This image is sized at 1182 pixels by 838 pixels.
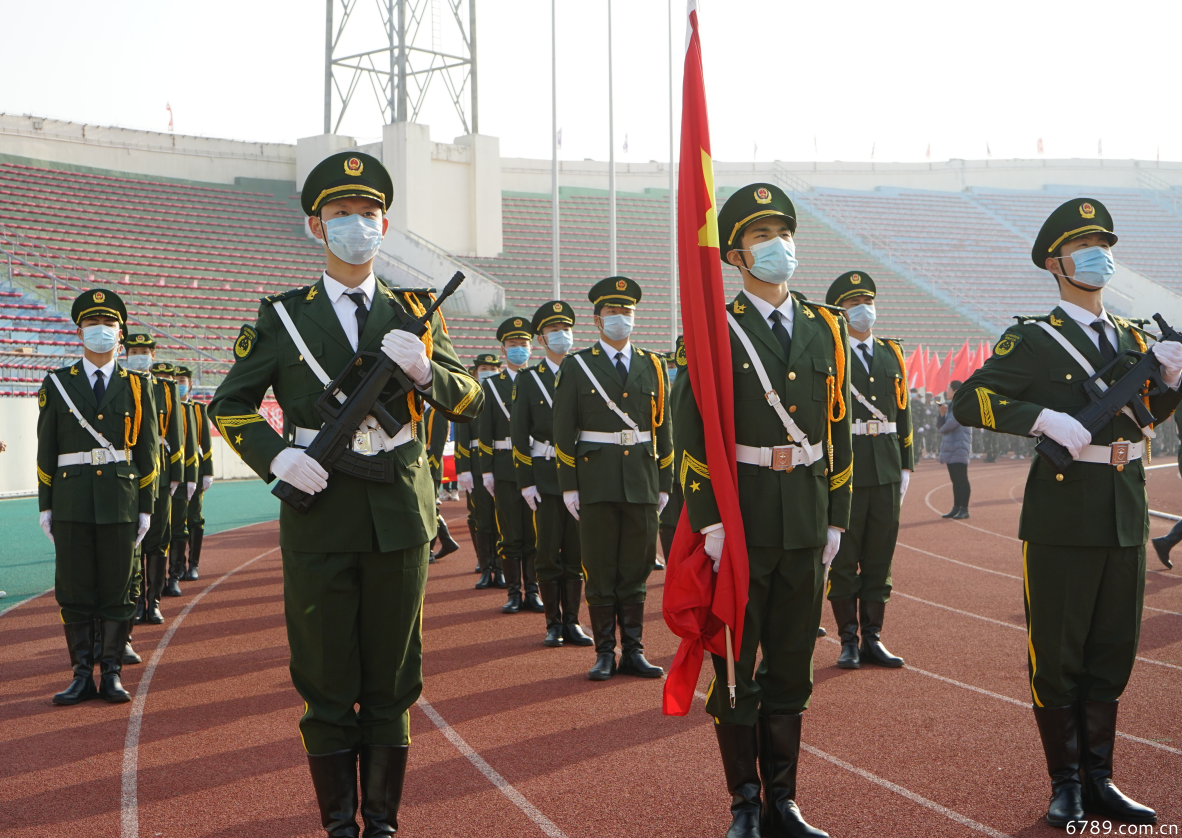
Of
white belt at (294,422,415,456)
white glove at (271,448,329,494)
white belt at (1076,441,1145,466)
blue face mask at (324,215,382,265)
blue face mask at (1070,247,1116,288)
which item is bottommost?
white belt at (1076,441,1145,466)

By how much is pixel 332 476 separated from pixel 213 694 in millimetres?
3288

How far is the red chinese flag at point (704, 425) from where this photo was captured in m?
3.70

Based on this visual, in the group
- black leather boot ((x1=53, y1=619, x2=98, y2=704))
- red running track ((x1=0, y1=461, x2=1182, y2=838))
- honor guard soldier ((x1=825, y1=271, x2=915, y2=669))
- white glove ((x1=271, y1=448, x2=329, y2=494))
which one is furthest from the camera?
honor guard soldier ((x1=825, y1=271, x2=915, y2=669))

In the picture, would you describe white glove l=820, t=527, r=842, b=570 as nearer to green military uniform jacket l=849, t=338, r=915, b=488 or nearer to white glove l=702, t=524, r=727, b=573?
white glove l=702, t=524, r=727, b=573

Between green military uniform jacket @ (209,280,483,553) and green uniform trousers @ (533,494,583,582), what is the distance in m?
3.80

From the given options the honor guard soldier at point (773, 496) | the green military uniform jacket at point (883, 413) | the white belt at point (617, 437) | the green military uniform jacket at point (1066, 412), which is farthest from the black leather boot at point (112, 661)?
the green military uniform jacket at point (1066, 412)

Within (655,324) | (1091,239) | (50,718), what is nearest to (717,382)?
(1091,239)

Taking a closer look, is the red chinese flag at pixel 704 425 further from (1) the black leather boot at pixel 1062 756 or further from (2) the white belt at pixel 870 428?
(2) the white belt at pixel 870 428

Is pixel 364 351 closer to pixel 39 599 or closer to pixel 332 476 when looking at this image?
pixel 332 476

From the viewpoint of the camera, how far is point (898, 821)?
3.88 m

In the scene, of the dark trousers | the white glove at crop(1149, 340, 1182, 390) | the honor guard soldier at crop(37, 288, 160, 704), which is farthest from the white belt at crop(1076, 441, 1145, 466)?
the dark trousers

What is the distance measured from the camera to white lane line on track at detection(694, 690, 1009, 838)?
3793 millimetres

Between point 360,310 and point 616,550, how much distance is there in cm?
327

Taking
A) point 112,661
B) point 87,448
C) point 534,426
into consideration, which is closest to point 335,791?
point 112,661
